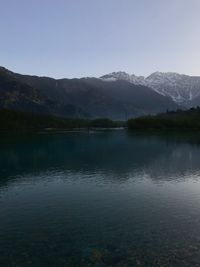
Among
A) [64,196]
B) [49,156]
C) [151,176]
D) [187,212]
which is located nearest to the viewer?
[187,212]

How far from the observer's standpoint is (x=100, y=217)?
4206 centimetres

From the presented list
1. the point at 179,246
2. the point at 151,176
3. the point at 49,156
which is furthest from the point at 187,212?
the point at 49,156

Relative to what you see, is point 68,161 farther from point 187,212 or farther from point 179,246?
point 179,246

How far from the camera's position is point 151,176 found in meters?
72.6

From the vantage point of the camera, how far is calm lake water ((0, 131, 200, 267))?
2969 centimetres

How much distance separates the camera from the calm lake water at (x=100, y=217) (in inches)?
1169

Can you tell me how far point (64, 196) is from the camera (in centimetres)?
5469

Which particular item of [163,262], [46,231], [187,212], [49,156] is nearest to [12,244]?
[46,231]

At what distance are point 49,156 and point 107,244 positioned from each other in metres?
83.3

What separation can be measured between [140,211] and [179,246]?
43.9 ft

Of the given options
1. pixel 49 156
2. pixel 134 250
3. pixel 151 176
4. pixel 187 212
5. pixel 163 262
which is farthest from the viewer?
pixel 49 156

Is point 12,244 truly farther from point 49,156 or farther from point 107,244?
point 49,156

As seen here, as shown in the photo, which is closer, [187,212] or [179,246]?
[179,246]

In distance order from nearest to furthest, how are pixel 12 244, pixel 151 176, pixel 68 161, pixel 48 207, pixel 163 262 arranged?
pixel 163 262
pixel 12 244
pixel 48 207
pixel 151 176
pixel 68 161
